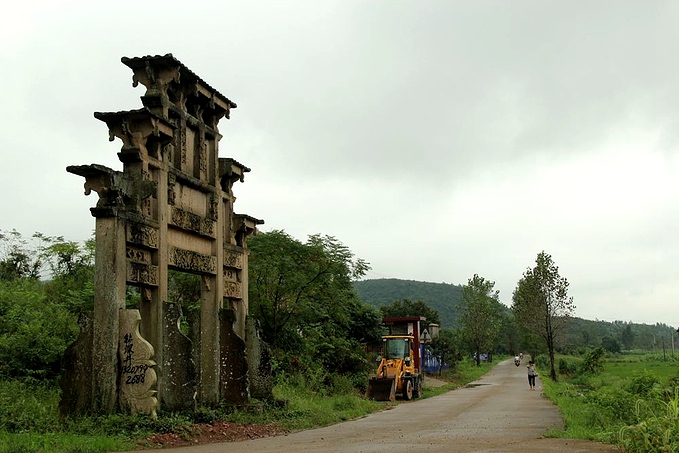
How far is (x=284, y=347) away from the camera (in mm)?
30531

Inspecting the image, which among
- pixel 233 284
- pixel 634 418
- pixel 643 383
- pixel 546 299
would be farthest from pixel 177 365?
pixel 546 299

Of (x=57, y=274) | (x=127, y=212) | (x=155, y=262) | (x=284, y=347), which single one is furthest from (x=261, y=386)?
(x=57, y=274)

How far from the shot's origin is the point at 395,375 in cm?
3238

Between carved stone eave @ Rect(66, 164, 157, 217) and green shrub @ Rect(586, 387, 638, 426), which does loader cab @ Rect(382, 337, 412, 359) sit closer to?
green shrub @ Rect(586, 387, 638, 426)

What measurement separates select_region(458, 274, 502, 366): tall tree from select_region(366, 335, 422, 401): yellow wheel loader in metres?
43.9

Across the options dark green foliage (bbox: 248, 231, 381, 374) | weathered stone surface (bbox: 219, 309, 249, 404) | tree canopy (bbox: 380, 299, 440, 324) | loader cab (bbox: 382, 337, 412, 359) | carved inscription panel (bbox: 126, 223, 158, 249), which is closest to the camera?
carved inscription panel (bbox: 126, 223, 158, 249)

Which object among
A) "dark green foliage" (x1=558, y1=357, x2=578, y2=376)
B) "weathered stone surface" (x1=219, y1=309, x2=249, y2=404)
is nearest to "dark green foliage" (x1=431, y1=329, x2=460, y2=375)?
"dark green foliage" (x1=558, y1=357, x2=578, y2=376)

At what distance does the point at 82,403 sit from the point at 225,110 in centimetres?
866

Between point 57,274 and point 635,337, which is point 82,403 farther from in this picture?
point 635,337

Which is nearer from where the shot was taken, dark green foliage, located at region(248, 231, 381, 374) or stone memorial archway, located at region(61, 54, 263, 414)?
stone memorial archway, located at region(61, 54, 263, 414)

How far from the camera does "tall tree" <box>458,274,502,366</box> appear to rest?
3059 inches

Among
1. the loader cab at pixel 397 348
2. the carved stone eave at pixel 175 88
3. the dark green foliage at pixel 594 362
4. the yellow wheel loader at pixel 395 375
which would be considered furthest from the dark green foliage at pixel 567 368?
the carved stone eave at pixel 175 88

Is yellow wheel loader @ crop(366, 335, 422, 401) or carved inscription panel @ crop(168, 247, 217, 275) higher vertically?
carved inscription panel @ crop(168, 247, 217, 275)

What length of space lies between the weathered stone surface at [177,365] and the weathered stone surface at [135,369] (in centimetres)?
128
